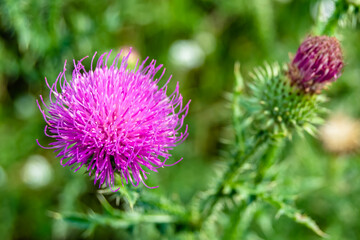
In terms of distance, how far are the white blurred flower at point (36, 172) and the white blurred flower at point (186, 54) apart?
2232 mm

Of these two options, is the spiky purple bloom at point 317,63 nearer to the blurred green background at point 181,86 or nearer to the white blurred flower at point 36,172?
the blurred green background at point 181,86

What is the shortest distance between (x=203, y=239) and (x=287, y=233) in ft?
5.66

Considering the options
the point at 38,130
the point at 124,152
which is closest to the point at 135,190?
the point at 124,152

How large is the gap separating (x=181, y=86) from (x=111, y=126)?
3.34 m

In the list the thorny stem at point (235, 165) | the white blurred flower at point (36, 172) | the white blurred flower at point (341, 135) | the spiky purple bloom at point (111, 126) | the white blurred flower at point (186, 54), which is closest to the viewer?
the spiky purple bloom at point (111, 126)

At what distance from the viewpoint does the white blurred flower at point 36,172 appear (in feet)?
17.4

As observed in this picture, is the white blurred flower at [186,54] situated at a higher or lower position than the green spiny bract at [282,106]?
higher

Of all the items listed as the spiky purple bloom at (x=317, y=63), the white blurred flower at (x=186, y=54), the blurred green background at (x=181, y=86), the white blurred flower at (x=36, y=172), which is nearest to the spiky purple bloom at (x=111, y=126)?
the spiky purple bloom at (x=317, y=63)

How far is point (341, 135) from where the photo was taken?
5012 millimetres

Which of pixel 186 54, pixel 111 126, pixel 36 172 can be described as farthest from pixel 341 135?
A: pixel 36 172

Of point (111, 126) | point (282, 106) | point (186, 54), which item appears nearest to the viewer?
point (111, 126)

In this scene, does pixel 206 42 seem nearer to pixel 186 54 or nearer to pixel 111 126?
pixel 186 54

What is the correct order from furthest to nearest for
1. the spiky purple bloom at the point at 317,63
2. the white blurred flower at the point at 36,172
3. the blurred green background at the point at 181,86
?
the white blurred flower at the point at 36,172 < the blurred green background at the point at 181,86 < the spiky purple bloom at the point at 317,63

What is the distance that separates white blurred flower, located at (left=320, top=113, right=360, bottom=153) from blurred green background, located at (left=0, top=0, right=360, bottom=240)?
96mm
